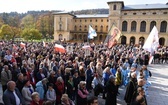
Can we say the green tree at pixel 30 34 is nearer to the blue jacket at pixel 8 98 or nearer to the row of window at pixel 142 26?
the row of window at pixel 142 26

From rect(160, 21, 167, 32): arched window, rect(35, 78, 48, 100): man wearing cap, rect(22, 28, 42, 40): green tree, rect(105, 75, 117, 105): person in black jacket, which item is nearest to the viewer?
rect(35, 78, 48, 100): man wearing cap

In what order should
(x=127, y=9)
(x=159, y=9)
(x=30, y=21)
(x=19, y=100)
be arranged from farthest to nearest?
1. (x=30, y=21)
2. (x=127, y=9)
3. (x=159, y=9)
4. (x=19, y=100)

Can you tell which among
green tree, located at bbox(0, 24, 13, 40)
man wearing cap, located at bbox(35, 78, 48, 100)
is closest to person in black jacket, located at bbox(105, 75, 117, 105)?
man wearing cap, located at bbox(35, 78, 48, 100)

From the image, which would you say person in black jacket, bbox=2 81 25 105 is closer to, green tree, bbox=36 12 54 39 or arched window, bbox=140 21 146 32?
arched window, bbox=140 21 146 32

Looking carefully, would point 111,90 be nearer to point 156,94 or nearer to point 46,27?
point 156,94

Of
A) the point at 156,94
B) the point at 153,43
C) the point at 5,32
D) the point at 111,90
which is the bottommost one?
the point at 156,94

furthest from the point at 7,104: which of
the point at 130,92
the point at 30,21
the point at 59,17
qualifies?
the point at 30,21

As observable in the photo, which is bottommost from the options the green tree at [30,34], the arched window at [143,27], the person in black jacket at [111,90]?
the person in black jacket at [111,90]

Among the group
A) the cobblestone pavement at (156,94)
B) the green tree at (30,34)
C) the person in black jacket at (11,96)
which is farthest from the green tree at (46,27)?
the person in black jacket at (11,96)

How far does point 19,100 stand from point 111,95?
376cm

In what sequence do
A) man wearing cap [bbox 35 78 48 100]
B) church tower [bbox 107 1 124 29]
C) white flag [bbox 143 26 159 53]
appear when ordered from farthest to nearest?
1. church tower [bbox 107 1 124 29]
2. white flag [bbox 143 26 159 53]
3. man wearing cap [bbox 35 78 48 100]

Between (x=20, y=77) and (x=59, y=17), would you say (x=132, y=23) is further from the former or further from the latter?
(x=20, y=77)

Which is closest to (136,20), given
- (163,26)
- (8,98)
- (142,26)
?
(142,26)

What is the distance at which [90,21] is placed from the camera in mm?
67375
